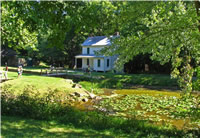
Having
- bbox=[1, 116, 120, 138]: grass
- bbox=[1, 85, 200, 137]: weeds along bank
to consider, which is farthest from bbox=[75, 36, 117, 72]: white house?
bbox=[1, 116, 120, 138]: grass

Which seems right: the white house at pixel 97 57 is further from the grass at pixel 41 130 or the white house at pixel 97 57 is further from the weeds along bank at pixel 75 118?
the grass at pixel 41 130

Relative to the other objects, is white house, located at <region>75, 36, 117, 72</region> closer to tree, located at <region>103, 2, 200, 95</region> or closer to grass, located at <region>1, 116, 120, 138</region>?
tree, located at <region>103, 2, 200, 95</region>

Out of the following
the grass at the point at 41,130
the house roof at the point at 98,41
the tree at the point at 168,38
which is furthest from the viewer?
the house roof at the point at 98,41

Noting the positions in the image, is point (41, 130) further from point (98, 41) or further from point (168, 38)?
point (98, 41)

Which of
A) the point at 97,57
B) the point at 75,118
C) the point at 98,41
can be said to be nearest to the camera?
the point at 75,118

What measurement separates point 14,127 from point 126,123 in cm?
418

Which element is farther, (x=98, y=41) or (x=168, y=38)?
(x=98, y=41)

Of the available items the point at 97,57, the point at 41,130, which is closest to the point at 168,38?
the point at 41,130

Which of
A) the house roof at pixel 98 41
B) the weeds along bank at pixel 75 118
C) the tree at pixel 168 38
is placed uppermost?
the house roof at pixel 98 41

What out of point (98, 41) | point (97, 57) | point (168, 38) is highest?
point (98, 41)

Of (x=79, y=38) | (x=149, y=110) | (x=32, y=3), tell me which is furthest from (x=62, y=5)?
(x=79, y=38)

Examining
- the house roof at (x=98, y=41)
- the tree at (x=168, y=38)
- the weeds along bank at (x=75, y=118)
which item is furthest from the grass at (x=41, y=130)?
the house roof at (x=98, y=41)

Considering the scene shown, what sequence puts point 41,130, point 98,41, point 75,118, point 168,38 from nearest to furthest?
point 41,130
point 168,38
point 75,118
point 98,41

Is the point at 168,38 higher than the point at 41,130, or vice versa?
the point at 168,38
